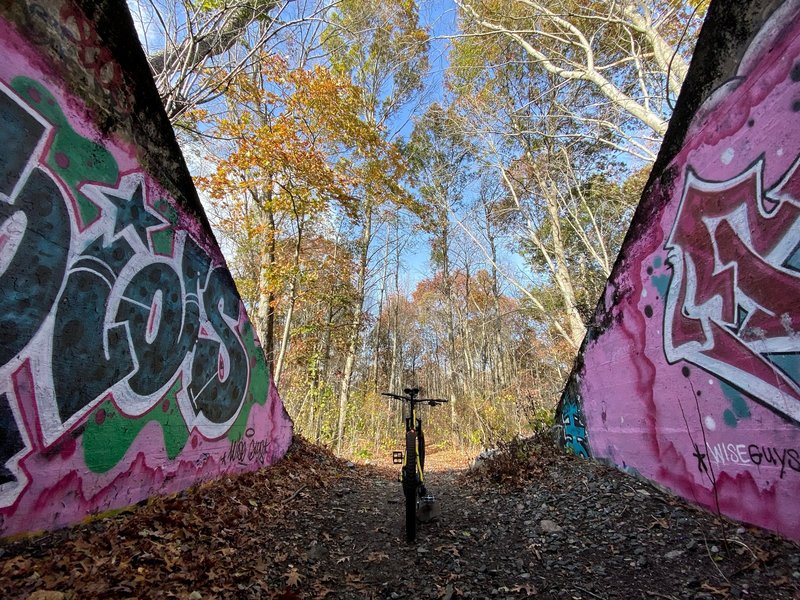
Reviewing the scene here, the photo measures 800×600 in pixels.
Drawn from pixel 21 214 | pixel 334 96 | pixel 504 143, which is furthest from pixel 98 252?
pixel 504 143

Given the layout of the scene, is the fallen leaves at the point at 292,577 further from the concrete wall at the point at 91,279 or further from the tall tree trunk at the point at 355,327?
the tall tree trunk at the point at 355,327

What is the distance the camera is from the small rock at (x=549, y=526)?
370 centimetres

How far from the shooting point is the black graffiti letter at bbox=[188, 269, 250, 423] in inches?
161

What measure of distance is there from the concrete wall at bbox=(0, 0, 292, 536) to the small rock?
360cm

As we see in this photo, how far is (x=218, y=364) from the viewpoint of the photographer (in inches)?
176

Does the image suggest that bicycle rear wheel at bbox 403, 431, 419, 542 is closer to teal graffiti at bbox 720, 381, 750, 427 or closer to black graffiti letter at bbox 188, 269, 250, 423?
black graffiti letter at bbox 188, 269, 250, 423

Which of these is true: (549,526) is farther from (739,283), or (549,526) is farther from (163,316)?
(163,316)

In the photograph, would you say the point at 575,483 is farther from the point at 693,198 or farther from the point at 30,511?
the point at 30,511

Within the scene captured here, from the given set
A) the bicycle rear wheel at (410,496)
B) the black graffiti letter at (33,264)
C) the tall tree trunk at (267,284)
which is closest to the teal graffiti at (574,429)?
the bicycle rear wheel at (410,496)

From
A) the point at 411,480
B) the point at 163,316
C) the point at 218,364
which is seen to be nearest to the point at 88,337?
the point at 163,316

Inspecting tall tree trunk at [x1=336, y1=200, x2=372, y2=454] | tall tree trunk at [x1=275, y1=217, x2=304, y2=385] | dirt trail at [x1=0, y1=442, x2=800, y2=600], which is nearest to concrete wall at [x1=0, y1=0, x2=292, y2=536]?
dirt trail at [x1=0, y1=442, x2=800, y2=600]

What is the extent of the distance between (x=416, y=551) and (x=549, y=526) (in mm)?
1368

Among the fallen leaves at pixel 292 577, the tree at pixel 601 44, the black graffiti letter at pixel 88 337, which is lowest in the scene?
the fallen leaves at pixel 292 577

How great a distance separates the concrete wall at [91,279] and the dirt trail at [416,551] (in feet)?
1.27
